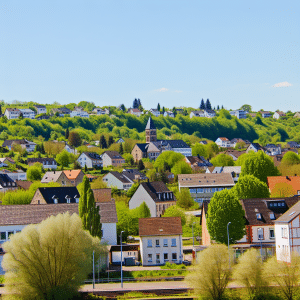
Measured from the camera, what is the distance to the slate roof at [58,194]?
77.8 metres

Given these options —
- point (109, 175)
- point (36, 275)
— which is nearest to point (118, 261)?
point (36, 275)

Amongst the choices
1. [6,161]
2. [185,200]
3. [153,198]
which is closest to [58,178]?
[6,161]

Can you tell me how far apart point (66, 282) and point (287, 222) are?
2079 centimetres

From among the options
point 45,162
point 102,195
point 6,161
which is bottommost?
point 102,195

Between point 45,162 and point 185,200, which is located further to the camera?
point 45,162

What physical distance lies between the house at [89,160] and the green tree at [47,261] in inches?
4570

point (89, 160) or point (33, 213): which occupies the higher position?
point (89, 160)

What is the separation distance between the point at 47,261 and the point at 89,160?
11955cm

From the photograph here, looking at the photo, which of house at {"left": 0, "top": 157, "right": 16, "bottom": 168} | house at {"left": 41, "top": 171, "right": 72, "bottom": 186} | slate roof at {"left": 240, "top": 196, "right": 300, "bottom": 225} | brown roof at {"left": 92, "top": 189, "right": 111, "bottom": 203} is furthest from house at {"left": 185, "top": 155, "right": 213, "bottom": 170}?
slate roof at {"left": 240, "top": 196, "right": 300, "bottom": 225}

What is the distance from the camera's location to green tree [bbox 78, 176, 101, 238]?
55531 millimetres

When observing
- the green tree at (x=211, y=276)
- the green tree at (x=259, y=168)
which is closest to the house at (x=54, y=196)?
the green tree at (x=259, y=168)

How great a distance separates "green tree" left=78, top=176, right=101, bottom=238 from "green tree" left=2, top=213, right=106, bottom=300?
854 cm

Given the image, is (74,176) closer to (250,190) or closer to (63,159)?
(63,159)

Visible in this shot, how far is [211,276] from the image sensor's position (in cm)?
4322
